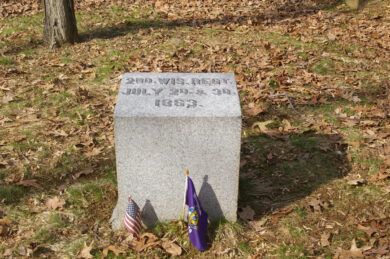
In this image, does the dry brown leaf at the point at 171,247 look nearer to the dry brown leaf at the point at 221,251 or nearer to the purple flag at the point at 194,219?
the purple flag at the point at 194,219

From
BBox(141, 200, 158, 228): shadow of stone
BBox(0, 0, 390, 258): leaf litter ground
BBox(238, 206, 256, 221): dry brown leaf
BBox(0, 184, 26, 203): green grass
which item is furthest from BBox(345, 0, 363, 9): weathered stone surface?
BBox(0, 184, 26, 203): green grass

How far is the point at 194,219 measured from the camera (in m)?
3.48

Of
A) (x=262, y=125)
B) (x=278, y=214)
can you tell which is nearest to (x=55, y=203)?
(x=278, y=214)

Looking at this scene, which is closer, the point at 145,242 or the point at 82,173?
the point at 145,242

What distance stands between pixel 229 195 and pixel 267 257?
0.64 meters

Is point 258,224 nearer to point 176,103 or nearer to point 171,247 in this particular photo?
point 171,247

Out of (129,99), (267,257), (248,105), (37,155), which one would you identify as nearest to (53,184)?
(37,155)

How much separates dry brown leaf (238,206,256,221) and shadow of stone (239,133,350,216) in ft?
0.29

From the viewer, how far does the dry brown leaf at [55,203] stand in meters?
4.09

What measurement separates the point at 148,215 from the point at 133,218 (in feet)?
0.92

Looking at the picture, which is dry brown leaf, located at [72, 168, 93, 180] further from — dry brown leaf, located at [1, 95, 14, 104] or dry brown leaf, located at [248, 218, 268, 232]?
dry brown leaf, located at [1, 95, 14, 104]

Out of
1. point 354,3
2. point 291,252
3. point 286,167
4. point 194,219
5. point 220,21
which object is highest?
point 354,3

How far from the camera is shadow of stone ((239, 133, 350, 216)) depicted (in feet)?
13.9

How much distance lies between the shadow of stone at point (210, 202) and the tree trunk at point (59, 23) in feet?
18.3
